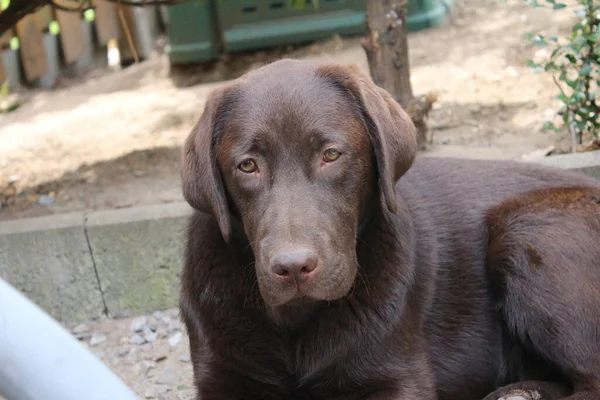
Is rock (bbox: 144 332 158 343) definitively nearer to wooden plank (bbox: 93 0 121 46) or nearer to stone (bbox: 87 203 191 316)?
stone (bbox: 87 203 191 316)

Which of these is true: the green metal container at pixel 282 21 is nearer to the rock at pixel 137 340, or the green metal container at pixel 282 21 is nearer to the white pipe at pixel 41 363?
the rock at pixel 137 340

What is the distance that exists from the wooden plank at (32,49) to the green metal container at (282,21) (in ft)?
5.36

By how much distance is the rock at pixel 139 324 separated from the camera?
459 cm

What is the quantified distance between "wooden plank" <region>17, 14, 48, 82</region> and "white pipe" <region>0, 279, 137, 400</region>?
7281mm

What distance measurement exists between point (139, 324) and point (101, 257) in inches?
16.1

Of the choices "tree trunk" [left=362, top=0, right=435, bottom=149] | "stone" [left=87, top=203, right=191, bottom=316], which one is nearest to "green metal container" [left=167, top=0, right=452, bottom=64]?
"tree trunk" [left=362, top=0, right=435, bottom=149]

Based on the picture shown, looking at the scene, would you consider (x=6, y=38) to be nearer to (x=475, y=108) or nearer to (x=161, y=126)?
(x=161, y=126)

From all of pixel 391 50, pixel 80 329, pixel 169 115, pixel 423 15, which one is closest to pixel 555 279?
pixel 391 50

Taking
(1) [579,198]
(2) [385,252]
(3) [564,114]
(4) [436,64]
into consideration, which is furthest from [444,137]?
(2) [385,252]

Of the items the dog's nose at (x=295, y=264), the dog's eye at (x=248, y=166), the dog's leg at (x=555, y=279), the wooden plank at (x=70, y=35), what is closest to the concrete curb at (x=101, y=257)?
the dog's leg at (x=555, y=279)

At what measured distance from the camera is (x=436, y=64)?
7000 mm

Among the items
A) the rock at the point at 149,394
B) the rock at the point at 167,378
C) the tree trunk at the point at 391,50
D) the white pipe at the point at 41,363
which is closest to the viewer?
the white pipe at the point at 41,363

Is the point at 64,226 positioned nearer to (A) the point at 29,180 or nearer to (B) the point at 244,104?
(A) the point at 29,180

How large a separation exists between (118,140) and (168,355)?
2.26 m
